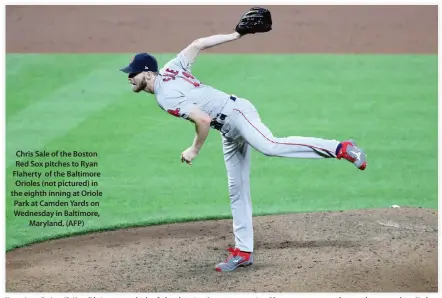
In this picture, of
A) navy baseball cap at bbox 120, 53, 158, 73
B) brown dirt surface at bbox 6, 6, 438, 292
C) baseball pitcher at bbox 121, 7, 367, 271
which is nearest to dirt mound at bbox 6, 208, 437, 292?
brown dirt surface at bbox 6, 6, 438, 292

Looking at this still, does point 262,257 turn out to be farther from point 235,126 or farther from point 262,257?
point 235,126

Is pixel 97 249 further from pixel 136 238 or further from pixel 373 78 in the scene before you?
pixel 373 78

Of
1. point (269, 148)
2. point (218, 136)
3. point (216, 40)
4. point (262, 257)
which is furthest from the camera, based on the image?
point (218, 136)

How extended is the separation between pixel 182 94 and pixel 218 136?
3.78 metres

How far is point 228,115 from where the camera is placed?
5719 millimetres

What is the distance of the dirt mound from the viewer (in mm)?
5734

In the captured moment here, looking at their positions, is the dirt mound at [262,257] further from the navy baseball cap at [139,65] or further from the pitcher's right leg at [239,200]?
the navy baseball cap at [139,65]

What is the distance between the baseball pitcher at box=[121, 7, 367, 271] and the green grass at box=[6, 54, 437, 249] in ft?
4.94

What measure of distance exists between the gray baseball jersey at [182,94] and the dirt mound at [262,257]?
1.14m

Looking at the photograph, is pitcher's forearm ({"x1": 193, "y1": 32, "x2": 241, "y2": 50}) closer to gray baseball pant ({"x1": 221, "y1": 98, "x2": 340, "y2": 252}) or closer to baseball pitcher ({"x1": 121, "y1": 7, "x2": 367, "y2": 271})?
baseball pitcher ({"x1": 121, "y1": 7, "x2": 367, "y2": 271})

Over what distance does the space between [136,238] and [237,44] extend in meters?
6.41

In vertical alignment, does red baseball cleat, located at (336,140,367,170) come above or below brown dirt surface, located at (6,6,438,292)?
above

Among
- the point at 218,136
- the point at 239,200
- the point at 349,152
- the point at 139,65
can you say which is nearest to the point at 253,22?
the point at 139,65

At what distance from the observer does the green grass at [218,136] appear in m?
7.80
